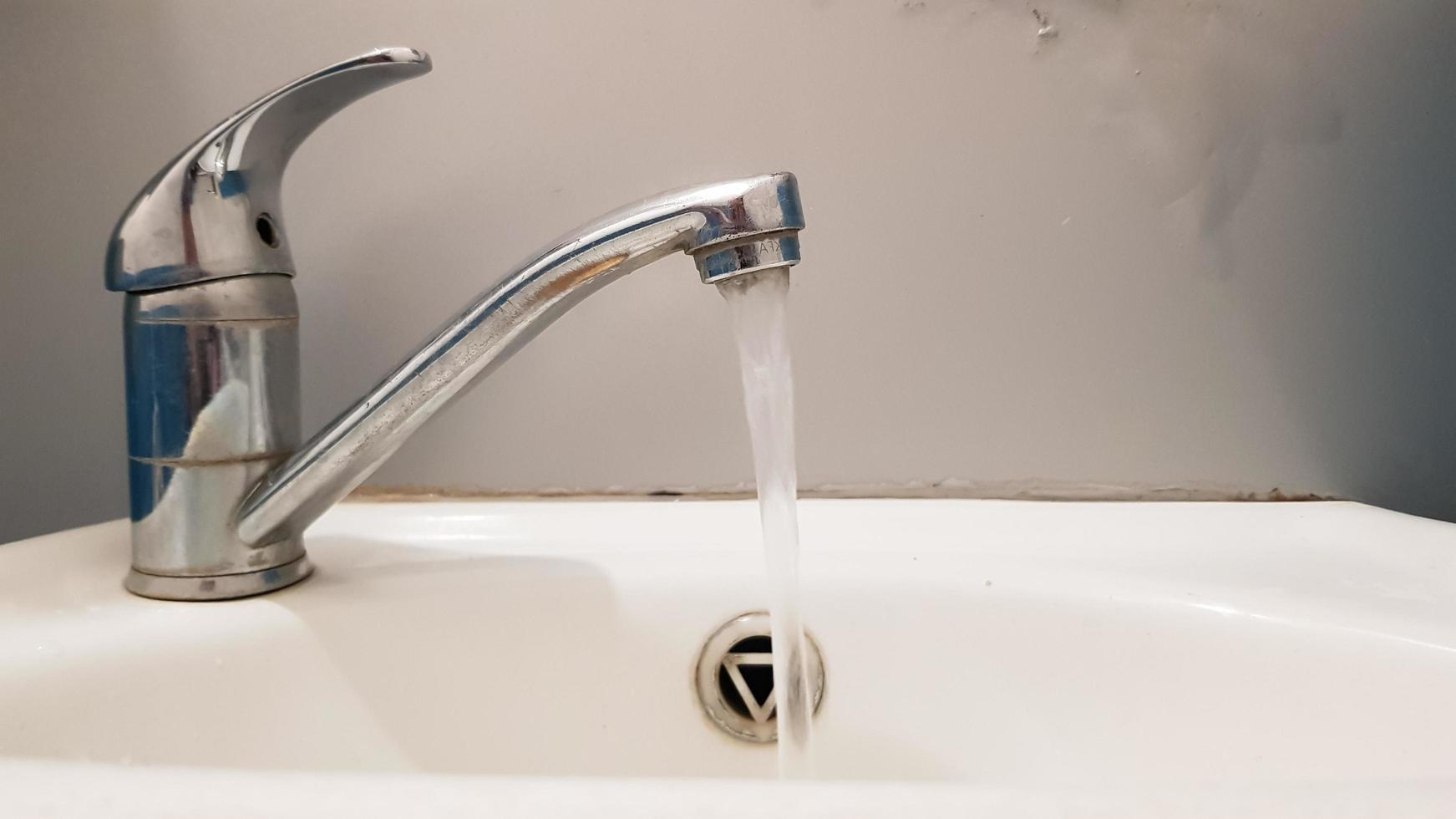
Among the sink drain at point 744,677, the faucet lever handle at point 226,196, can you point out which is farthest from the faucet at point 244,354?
the sink drain at point 744,677

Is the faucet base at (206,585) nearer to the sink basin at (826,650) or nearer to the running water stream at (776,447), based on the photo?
the sink basin at (826,650)

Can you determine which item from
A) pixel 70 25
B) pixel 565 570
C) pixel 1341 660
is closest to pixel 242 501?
pixel 565 570

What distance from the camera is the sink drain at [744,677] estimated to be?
34 cm

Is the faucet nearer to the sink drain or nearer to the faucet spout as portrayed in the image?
the faucet spout

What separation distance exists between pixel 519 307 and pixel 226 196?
0.11m

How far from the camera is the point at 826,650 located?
0.34 metres

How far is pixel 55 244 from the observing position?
0.42 meters

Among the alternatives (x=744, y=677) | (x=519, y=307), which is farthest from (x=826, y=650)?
(x=519, y=307)

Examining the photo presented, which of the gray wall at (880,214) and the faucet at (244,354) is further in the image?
the gray wall at (880,214)

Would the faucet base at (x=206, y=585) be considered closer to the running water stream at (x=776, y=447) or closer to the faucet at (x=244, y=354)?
the faucet at (x=244, y=354)

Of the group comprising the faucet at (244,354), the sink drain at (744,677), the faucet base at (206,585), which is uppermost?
the faucet at (244,354)

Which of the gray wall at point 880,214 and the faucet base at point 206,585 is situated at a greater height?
the gray wall at point 880,214

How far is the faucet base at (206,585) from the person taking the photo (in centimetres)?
32

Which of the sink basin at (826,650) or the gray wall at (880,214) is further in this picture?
the gray wall at (880,214)
